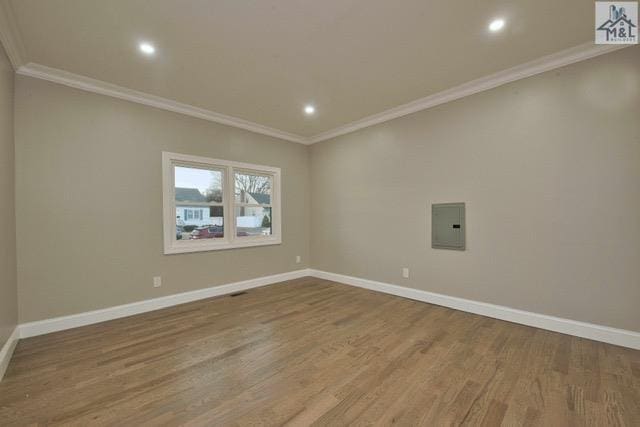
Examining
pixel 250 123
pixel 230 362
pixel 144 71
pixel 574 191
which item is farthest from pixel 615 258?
pixel 144 71

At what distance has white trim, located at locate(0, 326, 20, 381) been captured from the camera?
202 cm

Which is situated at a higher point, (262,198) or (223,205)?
(262,198)

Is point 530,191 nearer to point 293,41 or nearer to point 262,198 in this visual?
point 293,41

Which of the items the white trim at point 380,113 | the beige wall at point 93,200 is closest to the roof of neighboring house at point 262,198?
the beige wall at point 93,200

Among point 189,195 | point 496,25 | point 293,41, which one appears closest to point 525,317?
point 496,25

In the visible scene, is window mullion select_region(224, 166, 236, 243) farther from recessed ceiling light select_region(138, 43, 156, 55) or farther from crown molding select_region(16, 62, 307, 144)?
recessed ceiling light select_region(138, 43, 156, 55)

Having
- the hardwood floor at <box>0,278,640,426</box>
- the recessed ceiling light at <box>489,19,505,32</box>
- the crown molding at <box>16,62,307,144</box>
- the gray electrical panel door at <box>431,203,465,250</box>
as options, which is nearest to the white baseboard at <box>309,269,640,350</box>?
the hardwood floor at <box>0,278,640,426</box>

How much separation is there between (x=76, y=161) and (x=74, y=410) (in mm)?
2534

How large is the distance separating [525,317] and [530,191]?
4.46 ft

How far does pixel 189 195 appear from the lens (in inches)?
151

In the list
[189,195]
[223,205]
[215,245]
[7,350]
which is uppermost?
[189,195]

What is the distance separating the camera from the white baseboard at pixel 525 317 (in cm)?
235

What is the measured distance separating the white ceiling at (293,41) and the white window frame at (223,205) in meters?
0.92

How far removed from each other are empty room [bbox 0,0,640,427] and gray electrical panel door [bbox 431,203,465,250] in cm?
3
